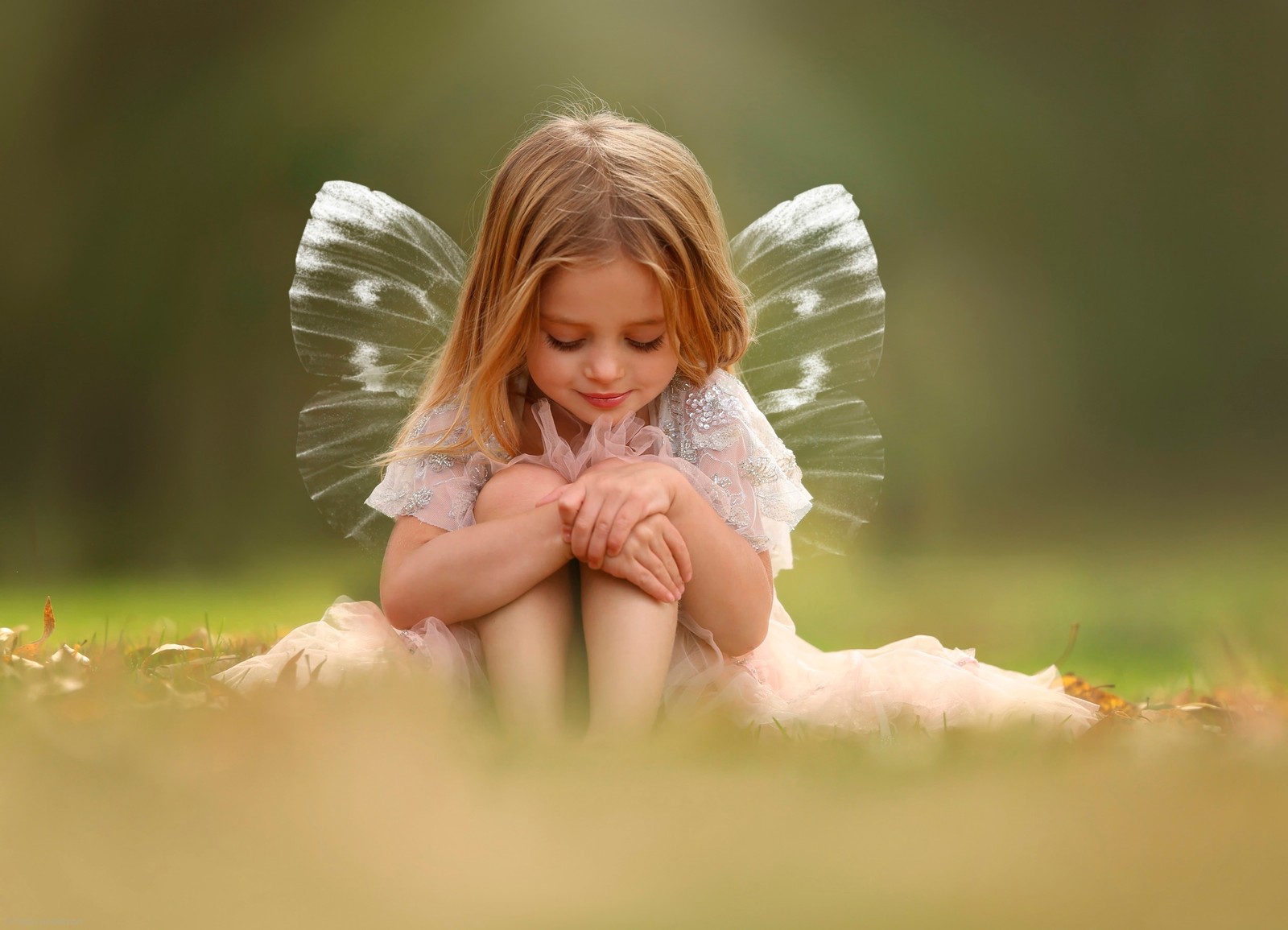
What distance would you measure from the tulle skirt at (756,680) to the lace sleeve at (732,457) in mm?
128

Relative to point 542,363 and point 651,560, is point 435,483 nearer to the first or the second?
point 542,363

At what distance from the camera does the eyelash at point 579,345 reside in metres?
1.21

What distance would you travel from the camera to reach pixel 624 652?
108 centimetres

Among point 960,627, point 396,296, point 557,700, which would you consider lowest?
point 960,627

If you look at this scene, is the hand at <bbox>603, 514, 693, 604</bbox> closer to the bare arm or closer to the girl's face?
the bare arm

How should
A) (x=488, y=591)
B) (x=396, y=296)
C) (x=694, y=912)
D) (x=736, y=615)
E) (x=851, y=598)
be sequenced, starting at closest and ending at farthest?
(x=694, y=912), (x=488, y=591), (x=736, y=615), (x=396, y=296), (x=851, y=598)

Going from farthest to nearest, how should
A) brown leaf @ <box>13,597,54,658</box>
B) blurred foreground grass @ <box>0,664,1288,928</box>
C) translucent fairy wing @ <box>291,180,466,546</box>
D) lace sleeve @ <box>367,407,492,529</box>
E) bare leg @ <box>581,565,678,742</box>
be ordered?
translucent fairy wing @ <box>291,180,466,546</box> → brown leaf @ <box>13,597,54,658</box> → lace sleeve @ <box>367,407,492,529</box> → bare leg @ <box>581,565,678,742</box> → blurred foreground grass @ <box>0,664,1288,928</box>

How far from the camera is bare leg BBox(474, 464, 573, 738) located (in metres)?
1.09

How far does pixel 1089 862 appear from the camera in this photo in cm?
64

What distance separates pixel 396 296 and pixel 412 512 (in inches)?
21.0

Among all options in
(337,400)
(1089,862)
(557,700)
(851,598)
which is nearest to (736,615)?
(557,700)

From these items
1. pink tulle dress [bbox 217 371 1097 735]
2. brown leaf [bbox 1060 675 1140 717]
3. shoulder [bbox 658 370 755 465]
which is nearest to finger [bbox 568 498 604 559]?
pink tulle dress [bbox 217 371 1097 735]

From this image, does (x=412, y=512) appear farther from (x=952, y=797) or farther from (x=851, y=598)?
(x=851, y=598)

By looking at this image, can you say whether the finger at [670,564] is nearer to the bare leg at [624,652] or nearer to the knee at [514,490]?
the bare leg at [624,652]
